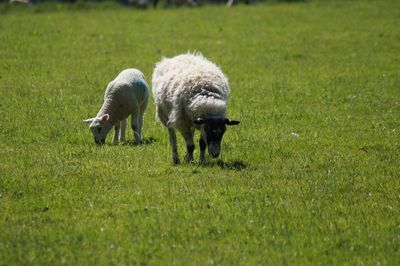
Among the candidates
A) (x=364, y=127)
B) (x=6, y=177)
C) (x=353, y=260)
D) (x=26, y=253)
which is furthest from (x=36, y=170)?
(x=364, y=127)

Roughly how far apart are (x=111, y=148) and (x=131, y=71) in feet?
7.54

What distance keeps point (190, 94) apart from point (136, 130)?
268cm

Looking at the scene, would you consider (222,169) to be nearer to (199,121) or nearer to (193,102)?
(199,121)

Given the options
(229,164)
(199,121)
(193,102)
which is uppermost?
(193,102)

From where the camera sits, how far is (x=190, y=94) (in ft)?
39.9

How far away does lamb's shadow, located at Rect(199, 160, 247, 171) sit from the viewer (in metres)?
12.0

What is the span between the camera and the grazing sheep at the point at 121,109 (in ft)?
46.9

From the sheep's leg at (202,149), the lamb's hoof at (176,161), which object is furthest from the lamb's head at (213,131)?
the lamb's hoof at (176,161)

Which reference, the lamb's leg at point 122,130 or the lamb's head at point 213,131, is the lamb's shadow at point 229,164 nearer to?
the lamb's head at point 213,131

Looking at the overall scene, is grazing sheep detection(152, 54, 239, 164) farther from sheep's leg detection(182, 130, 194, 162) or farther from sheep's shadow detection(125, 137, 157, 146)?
sheep's shadow detection(125, 137, 157, 146)

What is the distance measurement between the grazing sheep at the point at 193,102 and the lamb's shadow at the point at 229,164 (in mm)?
176

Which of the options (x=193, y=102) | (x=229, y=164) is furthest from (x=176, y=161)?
(x=193, y=102)

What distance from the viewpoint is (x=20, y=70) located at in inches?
861

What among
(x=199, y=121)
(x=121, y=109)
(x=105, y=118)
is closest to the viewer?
(x=199, y=121)
